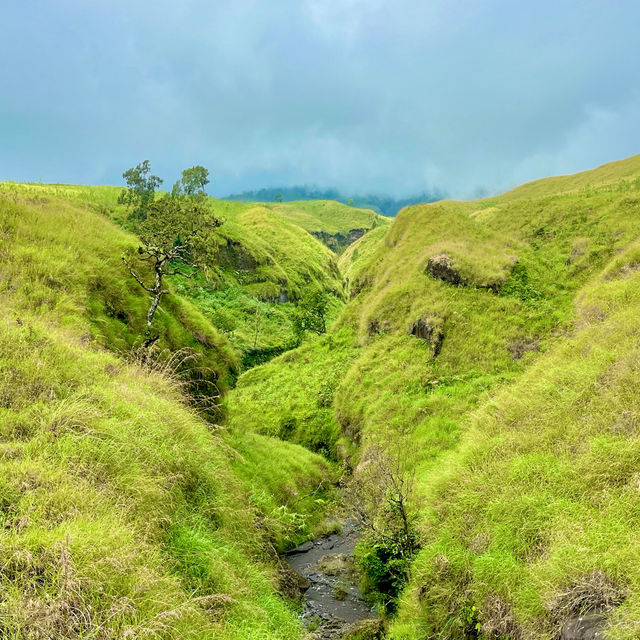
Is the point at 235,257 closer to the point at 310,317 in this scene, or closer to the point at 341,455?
the point at 310,317

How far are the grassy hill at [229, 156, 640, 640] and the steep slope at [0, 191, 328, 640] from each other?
565 cm

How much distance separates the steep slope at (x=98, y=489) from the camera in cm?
534

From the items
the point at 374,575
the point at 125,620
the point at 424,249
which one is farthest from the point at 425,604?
the point at 424,249

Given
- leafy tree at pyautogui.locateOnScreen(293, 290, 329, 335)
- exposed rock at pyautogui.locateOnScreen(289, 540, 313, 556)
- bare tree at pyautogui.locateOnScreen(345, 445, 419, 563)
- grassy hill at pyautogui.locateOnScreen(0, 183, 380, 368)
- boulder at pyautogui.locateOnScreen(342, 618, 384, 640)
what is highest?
grassy hill at pyautogui.locateOnScreen(0, 183, 380, 368)

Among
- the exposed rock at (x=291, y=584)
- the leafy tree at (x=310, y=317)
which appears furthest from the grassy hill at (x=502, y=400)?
the leafy tree at (x=310, y=317)

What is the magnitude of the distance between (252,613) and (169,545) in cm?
227

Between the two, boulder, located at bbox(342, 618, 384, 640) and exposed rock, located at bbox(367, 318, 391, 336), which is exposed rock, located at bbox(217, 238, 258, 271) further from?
boulder, located at bbox(342, 618, 384, 640)

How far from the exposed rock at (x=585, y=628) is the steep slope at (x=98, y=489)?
5733mm

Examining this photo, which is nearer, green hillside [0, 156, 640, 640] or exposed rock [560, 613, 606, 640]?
green hillside [0, 156, 640, 640]

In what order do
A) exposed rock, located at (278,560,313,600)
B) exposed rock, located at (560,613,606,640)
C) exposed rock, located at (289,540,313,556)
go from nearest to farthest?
1. exposed rock, located at (560,613,606,640)
2. exposed rock, located at (278,560,313,600)
3. exposed rock, located at (289,540,313,556)

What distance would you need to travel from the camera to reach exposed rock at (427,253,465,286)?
31.5 meters

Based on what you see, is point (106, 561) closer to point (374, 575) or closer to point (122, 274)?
point (374, 575)

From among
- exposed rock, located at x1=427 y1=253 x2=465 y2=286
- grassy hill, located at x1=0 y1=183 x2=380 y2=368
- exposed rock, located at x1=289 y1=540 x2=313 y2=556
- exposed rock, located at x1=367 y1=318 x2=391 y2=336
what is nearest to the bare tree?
exposed rock, located at x1=289 y1=540 x2=313 y2=556

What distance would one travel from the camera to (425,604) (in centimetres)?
1136
